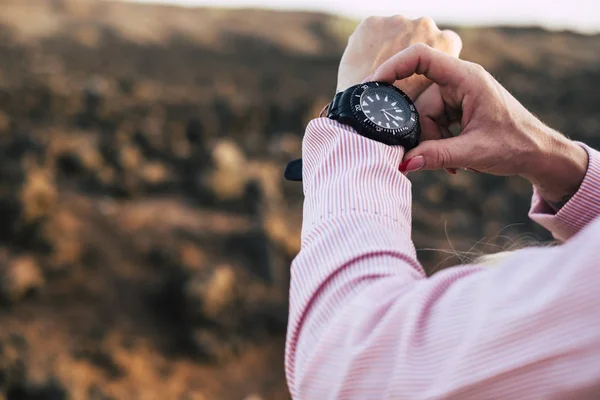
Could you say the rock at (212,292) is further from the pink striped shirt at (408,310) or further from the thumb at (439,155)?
the pink striped shirt at (408,310)

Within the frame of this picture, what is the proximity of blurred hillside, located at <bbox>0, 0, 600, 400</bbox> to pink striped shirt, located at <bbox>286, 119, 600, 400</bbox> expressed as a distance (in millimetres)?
518

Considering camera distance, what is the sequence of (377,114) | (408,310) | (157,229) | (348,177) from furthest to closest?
(157,229)
(377,114)
(348,177)
(408,310)

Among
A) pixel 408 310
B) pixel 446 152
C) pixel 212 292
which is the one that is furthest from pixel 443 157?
pixel 212 292

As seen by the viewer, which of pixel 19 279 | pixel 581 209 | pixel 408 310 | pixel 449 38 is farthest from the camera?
pixel 19 279

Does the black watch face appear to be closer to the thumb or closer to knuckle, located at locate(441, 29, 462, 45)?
the thumb

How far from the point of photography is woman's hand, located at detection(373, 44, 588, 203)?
93 centimetres

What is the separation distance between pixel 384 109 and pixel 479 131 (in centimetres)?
14

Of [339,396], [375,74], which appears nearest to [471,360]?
[339,396]

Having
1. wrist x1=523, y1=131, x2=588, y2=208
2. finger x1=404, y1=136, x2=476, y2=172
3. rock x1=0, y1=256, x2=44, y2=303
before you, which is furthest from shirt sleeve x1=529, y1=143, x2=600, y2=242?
rock x1=0, y1=256, x2=44, y2=303

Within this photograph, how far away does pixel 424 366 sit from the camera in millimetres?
600

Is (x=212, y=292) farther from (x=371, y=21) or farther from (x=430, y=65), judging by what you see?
(x=430, y=65)

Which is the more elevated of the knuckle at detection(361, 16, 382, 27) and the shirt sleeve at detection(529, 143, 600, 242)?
the knuckle at detection(361, 16, 382, 27)

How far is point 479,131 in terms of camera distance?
3.18ft

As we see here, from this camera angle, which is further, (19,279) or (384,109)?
(19,279)
